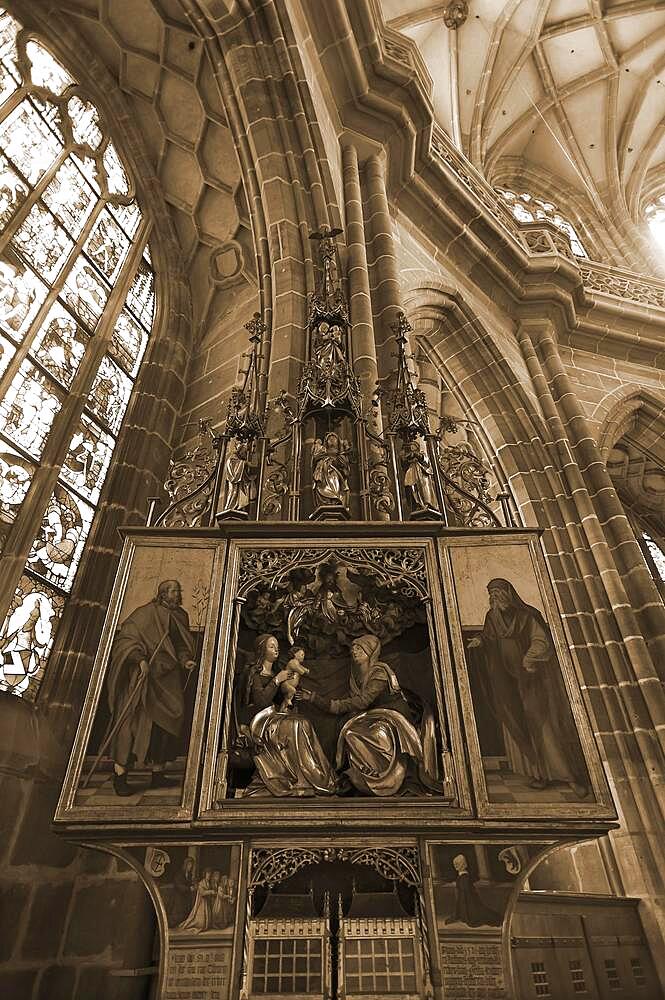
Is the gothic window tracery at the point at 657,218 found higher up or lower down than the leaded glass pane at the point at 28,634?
higher up

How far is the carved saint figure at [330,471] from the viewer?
3.95m

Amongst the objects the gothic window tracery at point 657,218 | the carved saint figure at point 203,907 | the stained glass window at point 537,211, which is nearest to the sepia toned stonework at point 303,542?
the carved saint figure at point 203,907

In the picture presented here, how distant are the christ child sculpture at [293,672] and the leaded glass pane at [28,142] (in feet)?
21.2

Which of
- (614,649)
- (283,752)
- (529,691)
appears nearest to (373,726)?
(283,752)

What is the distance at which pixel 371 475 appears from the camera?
13.7ft

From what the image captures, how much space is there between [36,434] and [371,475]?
3.46 metres

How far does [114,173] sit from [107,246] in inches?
54.1

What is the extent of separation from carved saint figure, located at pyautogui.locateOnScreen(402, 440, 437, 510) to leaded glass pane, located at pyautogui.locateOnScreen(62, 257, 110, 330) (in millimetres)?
4473

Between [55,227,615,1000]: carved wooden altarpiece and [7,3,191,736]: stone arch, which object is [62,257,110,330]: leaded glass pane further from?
[55,227,615,1000]: carved wooden altarpiece

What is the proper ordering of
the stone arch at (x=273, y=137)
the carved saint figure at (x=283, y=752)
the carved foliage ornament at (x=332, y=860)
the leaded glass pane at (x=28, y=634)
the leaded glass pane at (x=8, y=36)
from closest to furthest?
1. the carved foliage ornament at (x=332, y=860)
2. the carved saint figure at (x=283, y=752)
3. the leaded glass pane at (x=28, y=634)
4. the stone arch at (x=273, y=137)
5. the leaded glass pane at (x=8, y=36)

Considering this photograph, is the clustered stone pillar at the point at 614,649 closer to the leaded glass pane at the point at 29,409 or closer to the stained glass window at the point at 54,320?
the stained glass window at the point at 54,320

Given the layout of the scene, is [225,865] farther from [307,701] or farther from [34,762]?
[34,762]

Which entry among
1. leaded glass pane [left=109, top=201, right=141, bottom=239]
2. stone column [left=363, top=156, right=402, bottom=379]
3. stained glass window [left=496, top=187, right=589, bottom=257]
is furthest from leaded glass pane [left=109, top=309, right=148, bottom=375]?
stained glass window [left=496, top=187, right=589, bottom=257]

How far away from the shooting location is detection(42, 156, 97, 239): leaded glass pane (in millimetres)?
7309
